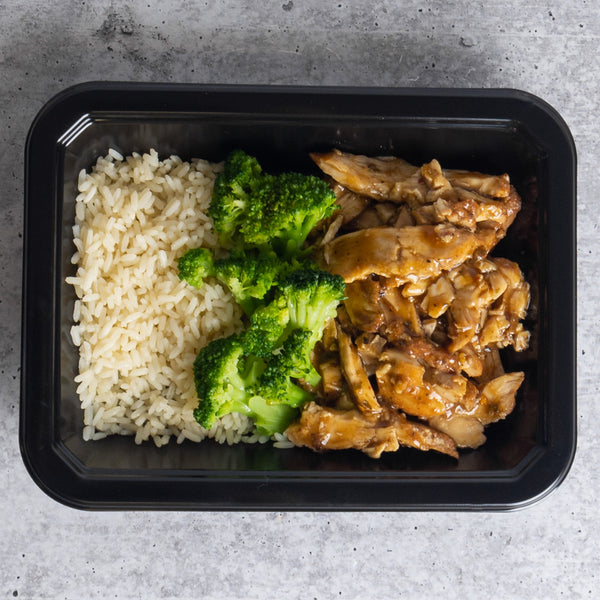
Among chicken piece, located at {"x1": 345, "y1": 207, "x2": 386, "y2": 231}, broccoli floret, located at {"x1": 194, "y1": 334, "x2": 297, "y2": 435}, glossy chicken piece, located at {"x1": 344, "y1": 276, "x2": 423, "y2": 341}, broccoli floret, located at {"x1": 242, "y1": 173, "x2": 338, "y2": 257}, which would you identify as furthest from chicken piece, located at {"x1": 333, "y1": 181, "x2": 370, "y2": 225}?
broccoli floret, located at {"x1": 194, "y1": 334, "x2": 297, "y2": 435}

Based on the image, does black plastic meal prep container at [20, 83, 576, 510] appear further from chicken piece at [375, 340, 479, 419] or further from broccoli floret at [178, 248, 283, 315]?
broccoli floret at [178, 248, 283, 315]

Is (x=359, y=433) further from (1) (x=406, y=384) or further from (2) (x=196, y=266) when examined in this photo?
(2) (x=196, y=266)

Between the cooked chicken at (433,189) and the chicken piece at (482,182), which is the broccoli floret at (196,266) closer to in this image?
the cooked chicken at (433,189)

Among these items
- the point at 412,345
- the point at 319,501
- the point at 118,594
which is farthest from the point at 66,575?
the point at 412,345

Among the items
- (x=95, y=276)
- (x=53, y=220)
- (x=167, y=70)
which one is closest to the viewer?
(x=53, y=220)

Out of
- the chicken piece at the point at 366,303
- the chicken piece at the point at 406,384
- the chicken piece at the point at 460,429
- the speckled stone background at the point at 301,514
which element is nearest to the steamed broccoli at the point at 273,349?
the chicken piece at the point at 366,303

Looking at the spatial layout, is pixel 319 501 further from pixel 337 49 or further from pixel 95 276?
pixel 337 49

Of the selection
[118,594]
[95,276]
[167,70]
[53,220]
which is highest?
[167,70]
